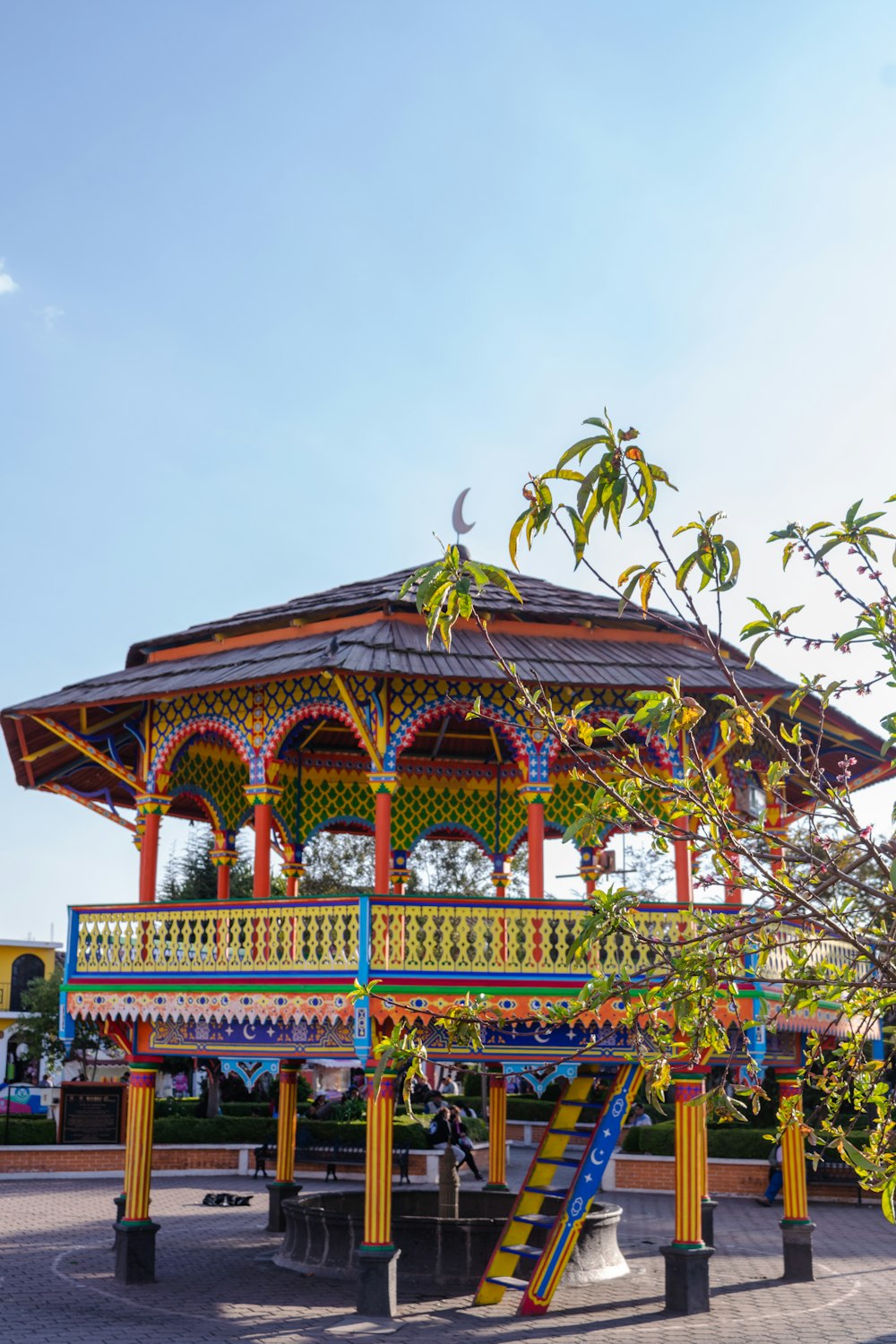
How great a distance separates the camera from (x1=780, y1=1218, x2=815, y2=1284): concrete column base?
47.3ft

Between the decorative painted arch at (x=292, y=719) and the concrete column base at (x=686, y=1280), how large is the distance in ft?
18.4

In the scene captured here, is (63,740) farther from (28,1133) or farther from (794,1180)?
(28,1133)

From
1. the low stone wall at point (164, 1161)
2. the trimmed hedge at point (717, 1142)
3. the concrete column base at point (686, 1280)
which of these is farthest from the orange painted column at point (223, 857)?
the trimmed hedge at point (717, 1142)

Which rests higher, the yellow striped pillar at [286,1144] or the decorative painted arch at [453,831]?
the decorative painted arch at [453,831]

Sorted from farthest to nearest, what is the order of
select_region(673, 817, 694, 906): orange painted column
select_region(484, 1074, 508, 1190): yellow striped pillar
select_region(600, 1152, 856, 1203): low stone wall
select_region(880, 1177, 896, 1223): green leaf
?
select_region(600, 1152, 856, 1203): low stone wall
select_region(484, 1074, 508, 1190): yellow striped pillar
select_region(673, 817, 694, 906): orange painted column
select_region(880, 1177, 896, 1223): green leaf

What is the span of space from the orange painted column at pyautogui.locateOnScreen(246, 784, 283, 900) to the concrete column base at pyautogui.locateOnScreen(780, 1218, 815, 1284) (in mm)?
6565

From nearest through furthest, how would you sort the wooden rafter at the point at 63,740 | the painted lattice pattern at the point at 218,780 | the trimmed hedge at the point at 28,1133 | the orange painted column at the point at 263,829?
the orange painted column at the point at 263,829 → the wooden rafter at the point at 63,740 → the painted lattice pattern at the point at 218,780 → the trimmed hedge at the point at 28,1133

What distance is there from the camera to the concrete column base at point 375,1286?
11.8 metres

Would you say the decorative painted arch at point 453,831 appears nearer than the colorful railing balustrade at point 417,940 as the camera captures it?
No

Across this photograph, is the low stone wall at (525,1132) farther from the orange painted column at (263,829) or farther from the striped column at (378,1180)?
the striped column at (378,1180)

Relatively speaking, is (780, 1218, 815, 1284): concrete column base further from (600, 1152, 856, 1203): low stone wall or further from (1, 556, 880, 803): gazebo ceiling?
(600, 1152, 856, 1203): low stone wall

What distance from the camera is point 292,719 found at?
13953 millimetres

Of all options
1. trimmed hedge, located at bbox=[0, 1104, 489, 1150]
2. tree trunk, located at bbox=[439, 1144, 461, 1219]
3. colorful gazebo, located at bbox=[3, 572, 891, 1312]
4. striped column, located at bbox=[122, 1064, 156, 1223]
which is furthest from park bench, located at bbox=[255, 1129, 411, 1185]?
striped column, located at bbox=[122, 1064, 156, 1223]

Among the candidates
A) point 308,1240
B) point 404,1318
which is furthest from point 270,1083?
point 404,1318
